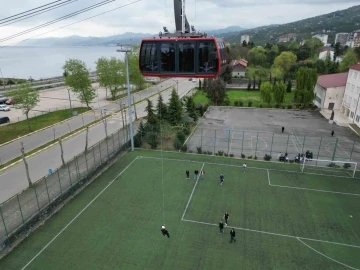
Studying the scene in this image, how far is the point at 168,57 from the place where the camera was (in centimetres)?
1573

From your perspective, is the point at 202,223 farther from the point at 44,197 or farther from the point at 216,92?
the point at 216,92

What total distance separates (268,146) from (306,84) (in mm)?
21316

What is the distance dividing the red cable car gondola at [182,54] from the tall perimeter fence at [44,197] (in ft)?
30.3

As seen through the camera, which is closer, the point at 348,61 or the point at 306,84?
the point at 306,84

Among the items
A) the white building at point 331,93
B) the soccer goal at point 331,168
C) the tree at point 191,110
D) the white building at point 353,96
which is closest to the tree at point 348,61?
the white building at point 331,93

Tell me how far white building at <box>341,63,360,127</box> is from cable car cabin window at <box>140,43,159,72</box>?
29.2 meters

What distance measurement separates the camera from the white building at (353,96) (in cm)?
3481

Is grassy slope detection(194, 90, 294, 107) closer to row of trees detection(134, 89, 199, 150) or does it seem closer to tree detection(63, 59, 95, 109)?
row of trees detection(134, 89, 199, 150)

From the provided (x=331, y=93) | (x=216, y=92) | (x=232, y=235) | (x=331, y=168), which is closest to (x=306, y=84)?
→ (x=331, y=93)

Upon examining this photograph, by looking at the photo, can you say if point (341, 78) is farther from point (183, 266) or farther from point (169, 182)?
point (183, 266)

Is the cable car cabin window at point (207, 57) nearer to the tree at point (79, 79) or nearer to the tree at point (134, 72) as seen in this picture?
the tree at point (79, 79)

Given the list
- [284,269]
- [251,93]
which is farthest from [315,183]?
[251,93]

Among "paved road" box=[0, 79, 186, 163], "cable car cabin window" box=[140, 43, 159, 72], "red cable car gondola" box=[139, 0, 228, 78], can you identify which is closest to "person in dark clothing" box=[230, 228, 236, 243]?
"red cable car gondola" box=[139, 0, 228, 78]

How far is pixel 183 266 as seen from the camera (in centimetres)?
1284
